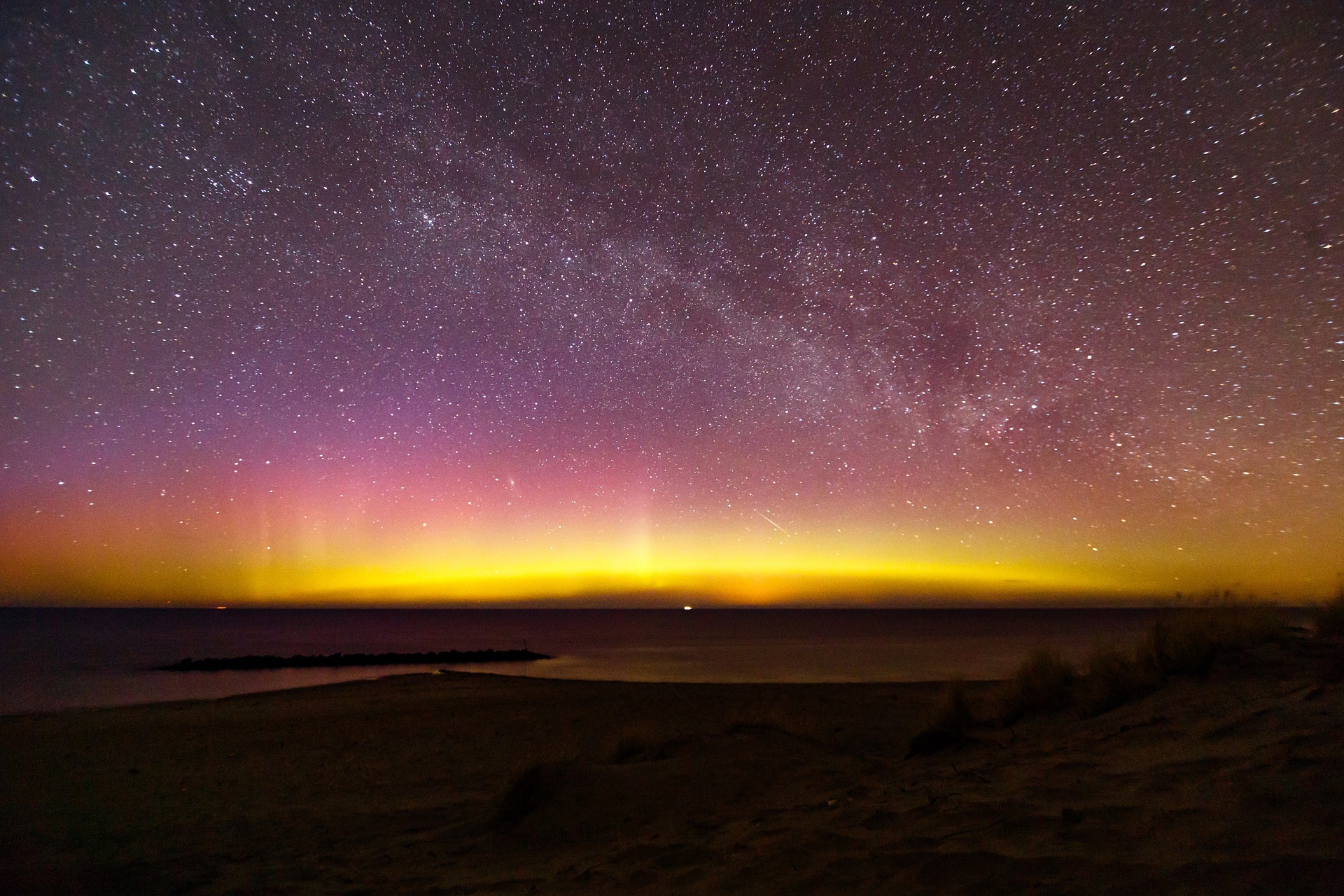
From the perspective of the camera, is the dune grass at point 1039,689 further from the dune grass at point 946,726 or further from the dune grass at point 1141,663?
the dune grass at point 946,726

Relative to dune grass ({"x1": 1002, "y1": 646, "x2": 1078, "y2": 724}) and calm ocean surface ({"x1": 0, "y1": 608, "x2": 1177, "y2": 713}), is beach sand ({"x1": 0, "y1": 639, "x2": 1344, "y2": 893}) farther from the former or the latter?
calm ocean surface ({"x1": 0, "y1": 608, "x2": 1177, "y2": 713})

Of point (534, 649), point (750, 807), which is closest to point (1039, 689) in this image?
point (750, 807)

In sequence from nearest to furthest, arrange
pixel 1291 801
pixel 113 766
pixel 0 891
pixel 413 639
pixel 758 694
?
pixel 1291 801 < pixel 0 891 < pixel 113 766 < pixel 758 694 < pixel 413 639

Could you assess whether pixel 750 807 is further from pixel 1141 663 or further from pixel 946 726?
pixel 1141 663

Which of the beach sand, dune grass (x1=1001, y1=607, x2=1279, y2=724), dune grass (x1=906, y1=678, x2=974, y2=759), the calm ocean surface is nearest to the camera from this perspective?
the beach sand

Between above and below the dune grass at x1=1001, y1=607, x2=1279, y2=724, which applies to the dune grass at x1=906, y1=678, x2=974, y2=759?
below

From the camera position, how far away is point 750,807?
269 inches

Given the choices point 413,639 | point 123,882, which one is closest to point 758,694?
point 123,882

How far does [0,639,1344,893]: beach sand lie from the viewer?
400cm

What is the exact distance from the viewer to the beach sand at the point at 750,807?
4000 mm

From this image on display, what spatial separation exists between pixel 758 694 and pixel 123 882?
1693cm

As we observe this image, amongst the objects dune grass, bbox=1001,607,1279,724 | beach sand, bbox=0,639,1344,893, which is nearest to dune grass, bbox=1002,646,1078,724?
dune grass, bbox=1001,607,1279,724

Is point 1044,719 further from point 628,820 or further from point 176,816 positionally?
point 176,816

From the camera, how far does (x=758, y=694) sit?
71.0ft
